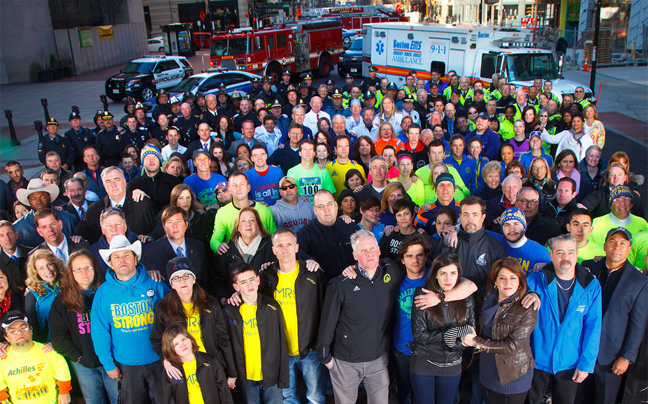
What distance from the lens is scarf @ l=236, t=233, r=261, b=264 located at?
479 centimetres

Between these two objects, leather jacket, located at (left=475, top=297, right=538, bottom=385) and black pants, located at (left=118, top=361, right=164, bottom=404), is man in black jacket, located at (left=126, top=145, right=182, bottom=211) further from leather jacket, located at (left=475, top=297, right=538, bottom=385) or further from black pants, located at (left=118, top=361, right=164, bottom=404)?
leather jacket, located at (left=475, top=297, right=538, bottom=385)

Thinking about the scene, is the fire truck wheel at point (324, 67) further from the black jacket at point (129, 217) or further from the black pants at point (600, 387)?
the black pants at point (600, 387)

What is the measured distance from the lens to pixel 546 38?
35031 mm

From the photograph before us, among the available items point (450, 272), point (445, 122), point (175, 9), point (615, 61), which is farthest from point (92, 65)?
point (450, 272)

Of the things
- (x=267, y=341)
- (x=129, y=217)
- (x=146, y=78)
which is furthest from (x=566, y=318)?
(x=146, y=78)

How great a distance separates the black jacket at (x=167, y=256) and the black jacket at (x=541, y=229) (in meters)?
3.47

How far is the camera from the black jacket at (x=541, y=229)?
5027 mm

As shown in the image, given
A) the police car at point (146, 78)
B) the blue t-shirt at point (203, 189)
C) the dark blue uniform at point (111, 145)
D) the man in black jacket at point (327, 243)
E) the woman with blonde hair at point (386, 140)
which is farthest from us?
the police car at point (146, 78)

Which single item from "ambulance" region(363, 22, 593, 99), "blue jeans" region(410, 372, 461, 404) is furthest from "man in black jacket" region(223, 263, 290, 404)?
"ambulance" region(363, 22, 593, 99)

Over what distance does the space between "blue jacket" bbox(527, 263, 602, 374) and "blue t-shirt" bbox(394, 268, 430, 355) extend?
0.96 metres

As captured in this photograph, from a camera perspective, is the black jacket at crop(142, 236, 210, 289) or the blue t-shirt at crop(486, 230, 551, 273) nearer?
the blue t-shirt at crop(486, 230, 551, 273)

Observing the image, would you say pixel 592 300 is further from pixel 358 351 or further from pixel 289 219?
pixel 289 219

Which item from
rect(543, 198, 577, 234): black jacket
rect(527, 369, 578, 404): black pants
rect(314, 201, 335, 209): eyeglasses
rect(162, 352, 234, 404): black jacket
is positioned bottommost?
rect(527, 369, 578, 404): black pants

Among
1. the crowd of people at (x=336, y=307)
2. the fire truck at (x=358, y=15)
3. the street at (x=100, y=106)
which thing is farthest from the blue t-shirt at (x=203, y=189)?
the fire truck at (x=358, y=15)
